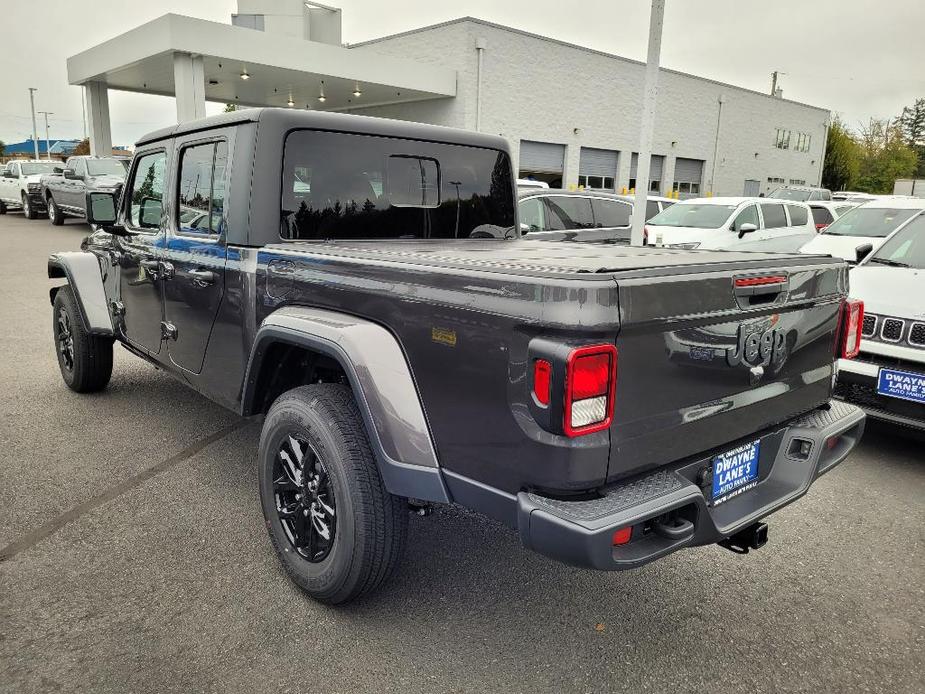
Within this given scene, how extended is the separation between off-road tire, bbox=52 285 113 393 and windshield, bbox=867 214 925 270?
19.2 feet

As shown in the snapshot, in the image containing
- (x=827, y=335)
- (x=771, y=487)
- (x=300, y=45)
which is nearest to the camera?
(x=771, y=487)

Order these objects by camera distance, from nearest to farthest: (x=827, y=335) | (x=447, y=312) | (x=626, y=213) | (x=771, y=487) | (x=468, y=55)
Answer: (x=447, y=312)
(x=771, y=487)
(x=827, y=335)
(x=626, y=213)
(x=468, y=55)

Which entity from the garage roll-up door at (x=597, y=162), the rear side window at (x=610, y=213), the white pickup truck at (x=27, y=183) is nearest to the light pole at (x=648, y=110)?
the rear side window at (x=610, y=213)

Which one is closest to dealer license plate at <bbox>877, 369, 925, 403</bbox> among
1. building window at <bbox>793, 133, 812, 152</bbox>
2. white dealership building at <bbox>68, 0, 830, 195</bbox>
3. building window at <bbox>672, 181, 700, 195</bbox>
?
white dealership building at <bbox>68, 0, 830, 195</bbox>

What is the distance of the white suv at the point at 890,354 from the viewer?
14.2 feet

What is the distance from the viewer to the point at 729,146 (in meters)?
36.4

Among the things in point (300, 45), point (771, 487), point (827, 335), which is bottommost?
point (771, 487)

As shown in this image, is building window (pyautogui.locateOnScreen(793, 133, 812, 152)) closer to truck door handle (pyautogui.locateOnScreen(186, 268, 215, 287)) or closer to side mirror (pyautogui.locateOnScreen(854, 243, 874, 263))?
side mirror (pyautogui.locateOnScreen(854, 243, 874, 263))

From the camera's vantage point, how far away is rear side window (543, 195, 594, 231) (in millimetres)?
10577

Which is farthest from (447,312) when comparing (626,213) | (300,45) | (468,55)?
(468,55)

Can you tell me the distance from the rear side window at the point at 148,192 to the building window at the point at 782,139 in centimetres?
4171

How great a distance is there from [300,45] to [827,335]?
69.9ft

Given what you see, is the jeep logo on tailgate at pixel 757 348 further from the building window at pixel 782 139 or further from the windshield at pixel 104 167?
the building window at pixel 782 139

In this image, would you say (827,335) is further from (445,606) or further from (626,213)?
(626,213)
